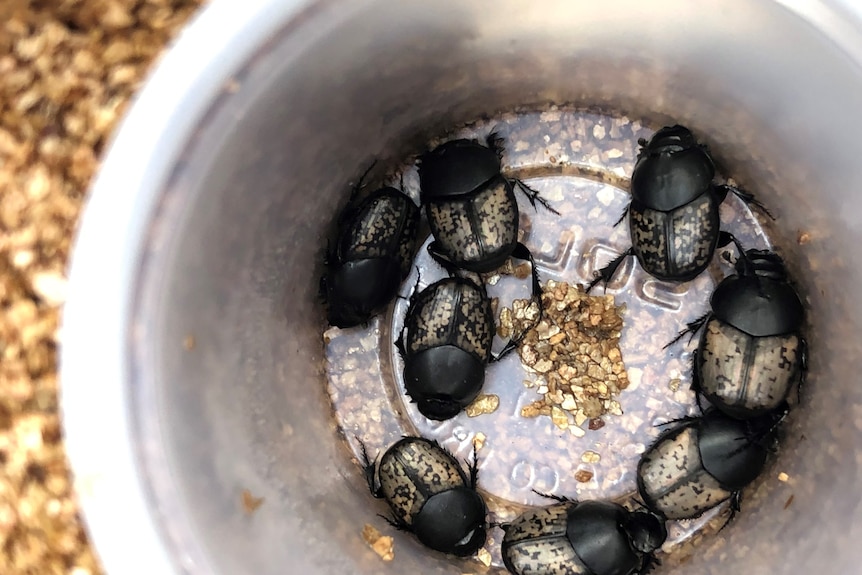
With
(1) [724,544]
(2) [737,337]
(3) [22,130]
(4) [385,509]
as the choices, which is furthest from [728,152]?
(3) [22,130]

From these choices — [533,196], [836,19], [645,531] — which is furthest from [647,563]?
[836,19]

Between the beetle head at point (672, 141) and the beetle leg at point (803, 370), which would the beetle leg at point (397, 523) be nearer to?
the beetle leg at point (803, 370)

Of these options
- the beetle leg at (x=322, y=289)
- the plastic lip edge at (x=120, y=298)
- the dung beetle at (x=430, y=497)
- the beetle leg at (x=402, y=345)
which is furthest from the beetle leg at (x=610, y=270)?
the plastic lip edge at (x=120, y=298)

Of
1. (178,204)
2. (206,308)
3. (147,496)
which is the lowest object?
(147,496)

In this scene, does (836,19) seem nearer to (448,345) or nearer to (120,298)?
(448,345)

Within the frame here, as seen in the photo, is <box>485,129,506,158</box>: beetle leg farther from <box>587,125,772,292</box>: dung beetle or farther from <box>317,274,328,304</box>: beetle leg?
<box>317,274,328,304</box>: beetle leg

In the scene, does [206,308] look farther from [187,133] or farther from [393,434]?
[393,434]
